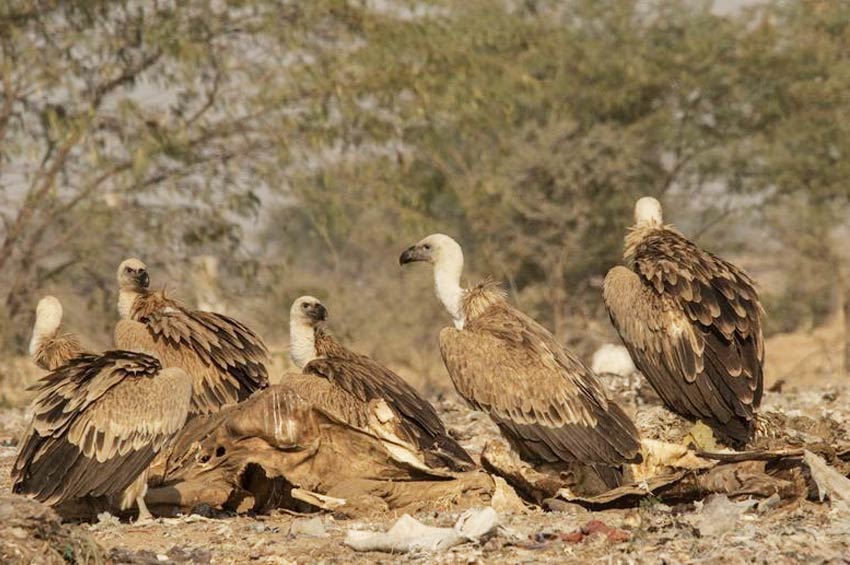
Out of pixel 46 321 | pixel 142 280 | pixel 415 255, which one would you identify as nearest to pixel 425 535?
pixel 415 255

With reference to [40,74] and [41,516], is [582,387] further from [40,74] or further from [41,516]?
[40,74]

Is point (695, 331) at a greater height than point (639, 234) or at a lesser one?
lesser

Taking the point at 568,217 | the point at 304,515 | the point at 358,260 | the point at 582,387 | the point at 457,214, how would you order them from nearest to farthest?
the point at 304,515
the point at 582,387
the point at 568,217
the point at 457,214
the point at 358,260

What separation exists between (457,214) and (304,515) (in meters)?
18.6

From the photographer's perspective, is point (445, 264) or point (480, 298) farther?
point (445, 264)

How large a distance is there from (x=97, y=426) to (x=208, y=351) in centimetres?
199

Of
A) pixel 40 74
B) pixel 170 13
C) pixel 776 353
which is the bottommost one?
pixel 40 74

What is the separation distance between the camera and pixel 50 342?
9844mm

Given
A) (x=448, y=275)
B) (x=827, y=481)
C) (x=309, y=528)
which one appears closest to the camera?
(x=827, y=481)

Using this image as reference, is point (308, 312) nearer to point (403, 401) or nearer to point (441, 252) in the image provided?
point (441, 252)

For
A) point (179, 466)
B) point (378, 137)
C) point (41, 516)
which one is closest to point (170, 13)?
point (378, 137)

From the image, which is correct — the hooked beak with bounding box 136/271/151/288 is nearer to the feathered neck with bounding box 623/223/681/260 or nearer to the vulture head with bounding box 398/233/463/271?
the vulture head with bounding box 398/233/463/271

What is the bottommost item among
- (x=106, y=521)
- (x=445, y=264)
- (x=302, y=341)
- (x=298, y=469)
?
(x=106, y=521)

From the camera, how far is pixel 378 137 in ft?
59.6
